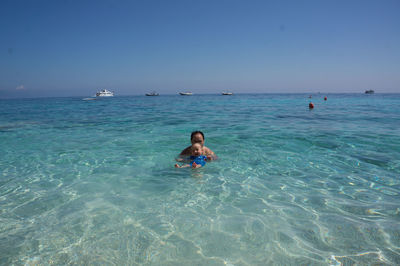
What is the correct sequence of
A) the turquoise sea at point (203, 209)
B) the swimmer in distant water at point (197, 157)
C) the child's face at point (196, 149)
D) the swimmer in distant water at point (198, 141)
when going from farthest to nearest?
1. the swimmer in distant water at point (198, 141)
2. the child's face at point (196, 149)
3. the swimmer in distant water at point (197, 157)
4. the turquoise sea at point (203, 209)

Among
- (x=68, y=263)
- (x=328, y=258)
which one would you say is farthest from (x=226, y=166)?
(x=68, y=263)

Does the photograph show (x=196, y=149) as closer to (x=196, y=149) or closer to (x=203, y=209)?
(x=196, y=149)

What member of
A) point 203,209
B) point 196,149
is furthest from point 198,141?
point 203,209

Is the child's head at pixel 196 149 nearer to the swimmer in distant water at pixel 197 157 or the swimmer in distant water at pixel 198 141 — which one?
the swimmer in distant water at pixel 197 157

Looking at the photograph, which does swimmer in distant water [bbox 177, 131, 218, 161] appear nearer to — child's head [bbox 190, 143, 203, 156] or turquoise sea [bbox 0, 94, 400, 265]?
child's head [bbox 190, 143, 203, 156]

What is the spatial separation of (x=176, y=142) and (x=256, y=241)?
21.5 ft

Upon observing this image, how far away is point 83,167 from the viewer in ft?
19.9

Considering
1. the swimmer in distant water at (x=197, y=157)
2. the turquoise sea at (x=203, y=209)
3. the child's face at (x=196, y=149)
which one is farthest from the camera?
the child's face at (x=196, y=149)

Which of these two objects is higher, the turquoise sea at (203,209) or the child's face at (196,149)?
the child's face at (196,149)

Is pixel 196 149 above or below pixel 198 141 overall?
below

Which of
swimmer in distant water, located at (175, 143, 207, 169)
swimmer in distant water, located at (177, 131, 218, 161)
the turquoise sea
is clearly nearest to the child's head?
swimmer in distant water, located at (175, 143, 207, 169)

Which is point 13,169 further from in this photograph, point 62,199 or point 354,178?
point 354,178

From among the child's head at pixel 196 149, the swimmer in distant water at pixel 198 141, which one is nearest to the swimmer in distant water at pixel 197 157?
the child's head at pixel 196 149

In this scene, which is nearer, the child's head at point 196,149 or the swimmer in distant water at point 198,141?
the child's head at point 196,149
